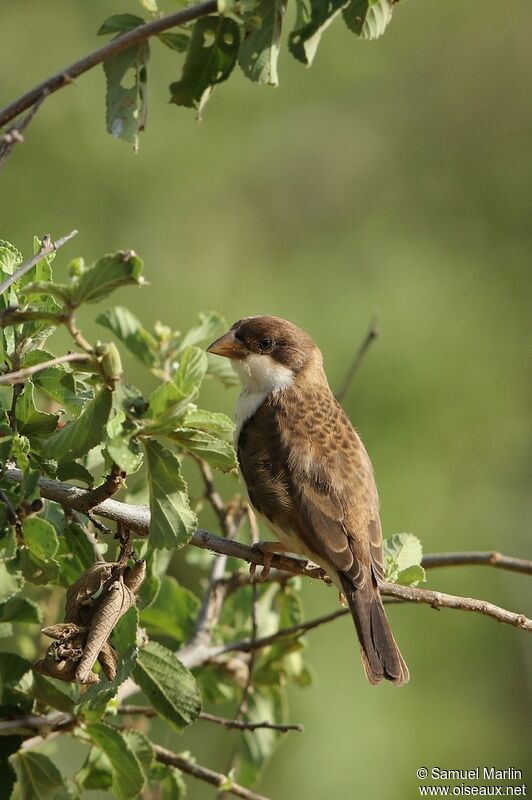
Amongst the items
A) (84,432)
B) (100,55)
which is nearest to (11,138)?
(100,55)

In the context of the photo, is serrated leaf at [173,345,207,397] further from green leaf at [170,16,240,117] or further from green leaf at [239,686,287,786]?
green leaf at [239,686,287,786]

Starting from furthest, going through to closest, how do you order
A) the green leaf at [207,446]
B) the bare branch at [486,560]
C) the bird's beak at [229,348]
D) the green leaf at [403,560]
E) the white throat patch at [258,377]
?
the bird's beak at [229,348] → the white throat patch at [258,377] → the bare branch at [486,560] → the green leaf at [403,560] → the green leaf at [207,446]

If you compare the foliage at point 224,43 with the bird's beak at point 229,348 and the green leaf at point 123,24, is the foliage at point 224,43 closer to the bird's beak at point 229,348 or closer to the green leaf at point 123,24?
the green leaf at point 123,24

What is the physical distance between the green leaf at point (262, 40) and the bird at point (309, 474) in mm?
1401

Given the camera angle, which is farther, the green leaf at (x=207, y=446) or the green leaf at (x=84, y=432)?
the green leaf at (x=207, y=446)

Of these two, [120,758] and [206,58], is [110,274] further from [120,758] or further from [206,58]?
[120,758]

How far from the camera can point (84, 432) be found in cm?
249

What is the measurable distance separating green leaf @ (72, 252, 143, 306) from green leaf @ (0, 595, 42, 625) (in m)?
1.11

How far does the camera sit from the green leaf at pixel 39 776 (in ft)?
9.96

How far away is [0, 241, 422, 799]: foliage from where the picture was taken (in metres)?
2.47

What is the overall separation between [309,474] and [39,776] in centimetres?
136

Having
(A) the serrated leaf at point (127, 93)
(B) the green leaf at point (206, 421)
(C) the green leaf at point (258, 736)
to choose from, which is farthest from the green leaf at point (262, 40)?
(C) the green leaf at point (258, 736)

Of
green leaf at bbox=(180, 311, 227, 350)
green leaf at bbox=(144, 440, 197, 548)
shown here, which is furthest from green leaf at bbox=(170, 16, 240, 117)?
green leaf at bbox=(144, 440, 197, 548)

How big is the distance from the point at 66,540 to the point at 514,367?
6024mm
